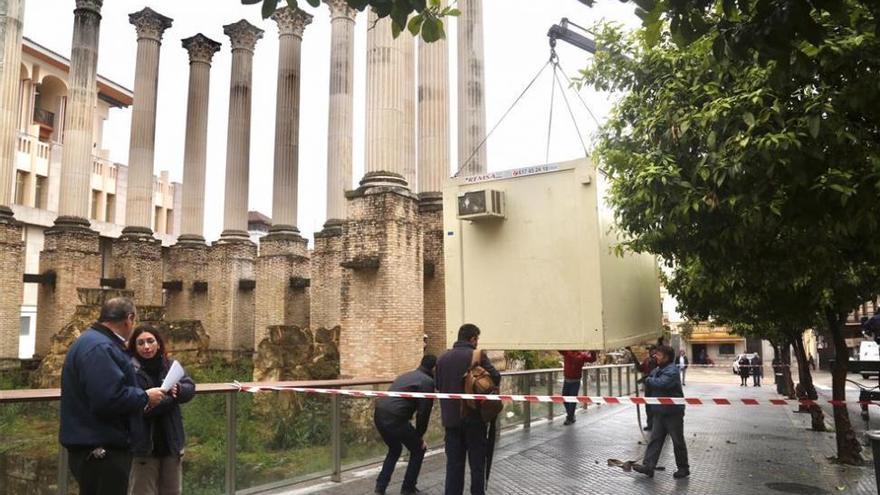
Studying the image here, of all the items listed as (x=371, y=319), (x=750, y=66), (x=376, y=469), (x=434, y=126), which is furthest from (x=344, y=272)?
(x=750, y=66)

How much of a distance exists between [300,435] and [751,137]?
19.7 ft

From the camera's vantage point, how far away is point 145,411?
4660 millimetres

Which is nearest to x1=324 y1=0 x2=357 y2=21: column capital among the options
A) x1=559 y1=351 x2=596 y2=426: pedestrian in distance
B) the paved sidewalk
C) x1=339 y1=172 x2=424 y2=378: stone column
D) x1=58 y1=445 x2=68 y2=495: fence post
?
x1=339 y1=172 x2=424 y2=378: stone column

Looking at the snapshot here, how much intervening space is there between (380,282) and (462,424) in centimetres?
1046

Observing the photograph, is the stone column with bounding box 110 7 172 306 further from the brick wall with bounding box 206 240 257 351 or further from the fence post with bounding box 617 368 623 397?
the fence post with bounding box 617 368 623 397

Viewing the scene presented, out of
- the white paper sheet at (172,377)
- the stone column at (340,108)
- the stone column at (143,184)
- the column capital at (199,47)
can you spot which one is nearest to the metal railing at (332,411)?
the white paper sheet at (172,377)

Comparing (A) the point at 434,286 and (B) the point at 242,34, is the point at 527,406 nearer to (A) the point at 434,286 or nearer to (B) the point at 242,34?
(A) the point at 434,286

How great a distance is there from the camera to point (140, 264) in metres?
30.1

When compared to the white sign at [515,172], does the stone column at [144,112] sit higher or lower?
higher

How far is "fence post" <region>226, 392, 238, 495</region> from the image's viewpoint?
7035 millimetres

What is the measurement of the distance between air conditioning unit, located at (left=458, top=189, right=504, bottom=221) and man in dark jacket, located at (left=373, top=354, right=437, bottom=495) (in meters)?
1.64

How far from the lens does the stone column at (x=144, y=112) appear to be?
101 ft

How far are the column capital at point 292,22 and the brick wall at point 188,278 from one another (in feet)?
35.3

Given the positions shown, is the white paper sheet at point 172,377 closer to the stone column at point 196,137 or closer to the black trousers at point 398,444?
the black trousers at point 398,444
